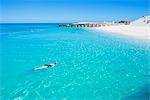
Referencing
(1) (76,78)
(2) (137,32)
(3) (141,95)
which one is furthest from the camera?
(2) (137,32)

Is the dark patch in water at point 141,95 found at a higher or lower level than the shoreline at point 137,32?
higher

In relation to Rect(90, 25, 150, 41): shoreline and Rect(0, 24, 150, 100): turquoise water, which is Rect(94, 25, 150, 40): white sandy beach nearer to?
Rect(90, 25, 150, 41): shoreline

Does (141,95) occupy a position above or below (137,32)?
above

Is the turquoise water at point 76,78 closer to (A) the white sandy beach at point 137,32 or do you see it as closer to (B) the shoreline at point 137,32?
(B) the shoreline at point 137,32

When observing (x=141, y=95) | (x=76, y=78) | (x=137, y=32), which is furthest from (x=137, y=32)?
(x=141, y=95)

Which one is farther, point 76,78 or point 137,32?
point 137,32

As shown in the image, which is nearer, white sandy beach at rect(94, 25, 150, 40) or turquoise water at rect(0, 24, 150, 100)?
turquoise water at rect(0, 24, 150, 100)

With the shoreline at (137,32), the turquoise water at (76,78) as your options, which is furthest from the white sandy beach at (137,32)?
the turquoise water at (76,78)

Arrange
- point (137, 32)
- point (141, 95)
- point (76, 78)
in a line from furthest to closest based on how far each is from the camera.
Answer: point (137, 32), point (76, 78), point (141, 95)

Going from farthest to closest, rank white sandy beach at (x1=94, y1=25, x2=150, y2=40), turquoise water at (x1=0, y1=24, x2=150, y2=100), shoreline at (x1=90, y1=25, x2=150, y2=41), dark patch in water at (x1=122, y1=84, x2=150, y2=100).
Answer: white sandy beach at (x1=94, y1=25, x2=150, y2=40), shoreline at (x1=90, y1=25, x2=150, y2=41), turquoise water at (x1=0, y1=24, x2=150, y2=100), dark patch in water at (x1=122, y1=84, x2=150, y2=100)

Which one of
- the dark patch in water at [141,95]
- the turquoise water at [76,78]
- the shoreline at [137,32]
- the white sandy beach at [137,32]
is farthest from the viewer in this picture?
the white sandy beach at [137,32]

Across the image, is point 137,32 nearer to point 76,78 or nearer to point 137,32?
point 137,32

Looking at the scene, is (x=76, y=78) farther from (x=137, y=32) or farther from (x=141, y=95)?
(x=137, y=32)

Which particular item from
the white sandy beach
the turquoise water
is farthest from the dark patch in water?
the white sandy beach
